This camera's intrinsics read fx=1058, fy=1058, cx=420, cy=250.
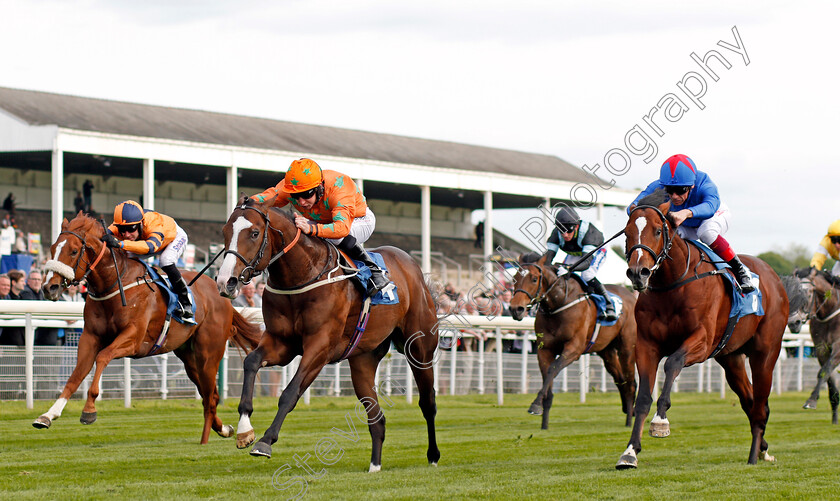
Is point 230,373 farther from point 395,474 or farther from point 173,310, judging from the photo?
point 395,474

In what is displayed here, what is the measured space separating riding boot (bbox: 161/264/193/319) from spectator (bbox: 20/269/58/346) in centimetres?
287

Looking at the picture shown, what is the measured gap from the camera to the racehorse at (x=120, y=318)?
7.29 m

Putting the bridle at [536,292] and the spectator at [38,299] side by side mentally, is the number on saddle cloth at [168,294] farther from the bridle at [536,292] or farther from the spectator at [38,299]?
the bridle at [536,292]

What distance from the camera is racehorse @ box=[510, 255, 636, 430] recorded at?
10.4 m

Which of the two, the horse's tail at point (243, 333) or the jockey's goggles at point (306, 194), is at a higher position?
the jockey's goggles at point (306, 194)

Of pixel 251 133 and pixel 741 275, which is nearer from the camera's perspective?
pixel 741 275

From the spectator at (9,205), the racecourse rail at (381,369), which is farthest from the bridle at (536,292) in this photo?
the spectator at (9,205)

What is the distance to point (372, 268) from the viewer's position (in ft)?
21.3

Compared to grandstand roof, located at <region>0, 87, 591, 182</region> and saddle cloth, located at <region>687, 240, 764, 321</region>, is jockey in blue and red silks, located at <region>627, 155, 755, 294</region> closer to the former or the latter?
saddle cloth, located at <region>687, 240, 764, 321</region>

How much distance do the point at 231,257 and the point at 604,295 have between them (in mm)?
6531

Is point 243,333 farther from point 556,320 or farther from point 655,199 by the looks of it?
point 655,199

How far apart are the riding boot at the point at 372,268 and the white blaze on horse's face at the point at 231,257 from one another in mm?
965

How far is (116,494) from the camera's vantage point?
208 inches

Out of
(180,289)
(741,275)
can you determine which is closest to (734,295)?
(741,275)
